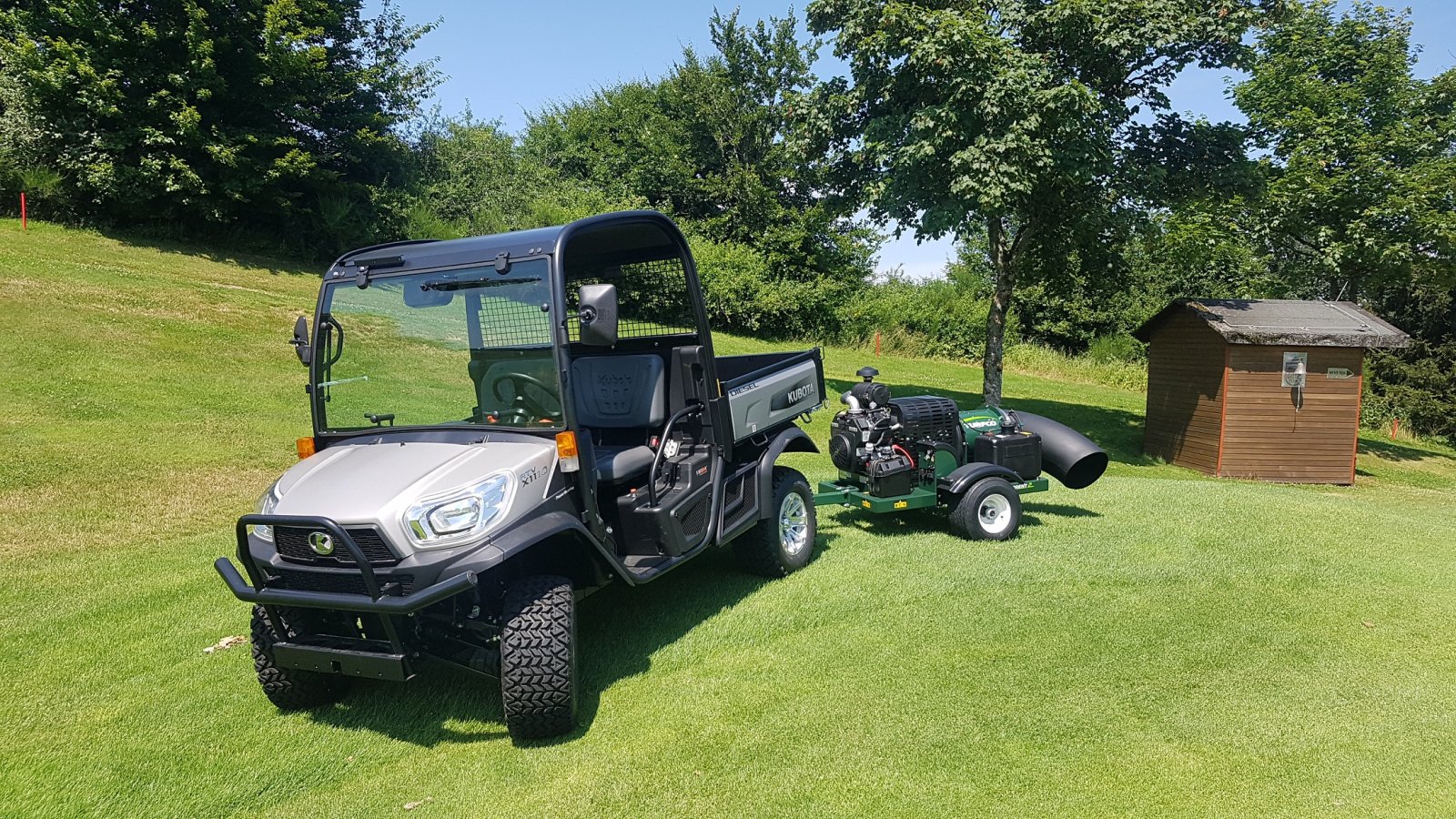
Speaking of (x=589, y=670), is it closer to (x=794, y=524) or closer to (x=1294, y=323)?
(x=794, y=524)

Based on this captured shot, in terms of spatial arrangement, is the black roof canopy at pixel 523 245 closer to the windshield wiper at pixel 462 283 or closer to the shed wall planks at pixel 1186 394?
the windshield wiper at pixel 462 283

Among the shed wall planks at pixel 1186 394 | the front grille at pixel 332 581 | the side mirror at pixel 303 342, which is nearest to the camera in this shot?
the front grille at pixel 332 581

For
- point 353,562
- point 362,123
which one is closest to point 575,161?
point 362,123

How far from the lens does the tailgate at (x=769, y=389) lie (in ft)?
18.5

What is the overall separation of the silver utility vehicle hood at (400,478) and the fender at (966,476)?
3.99 m

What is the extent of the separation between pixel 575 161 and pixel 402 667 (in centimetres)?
3506

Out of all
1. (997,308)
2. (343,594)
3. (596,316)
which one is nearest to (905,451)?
(596,316)

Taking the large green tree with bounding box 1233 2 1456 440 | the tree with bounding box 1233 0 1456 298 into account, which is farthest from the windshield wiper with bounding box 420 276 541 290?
the tree with bounding box 1233 0 1456 298

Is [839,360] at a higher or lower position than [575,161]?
lower

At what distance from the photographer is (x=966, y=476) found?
697 cm

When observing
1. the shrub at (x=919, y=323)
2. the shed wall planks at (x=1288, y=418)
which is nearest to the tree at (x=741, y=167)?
the shrub at (x=919, y=323)

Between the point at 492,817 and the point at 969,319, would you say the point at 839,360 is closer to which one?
the point at 969,319

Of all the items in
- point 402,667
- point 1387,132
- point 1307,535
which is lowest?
point 1307,535

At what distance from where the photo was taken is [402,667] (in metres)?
3.44
